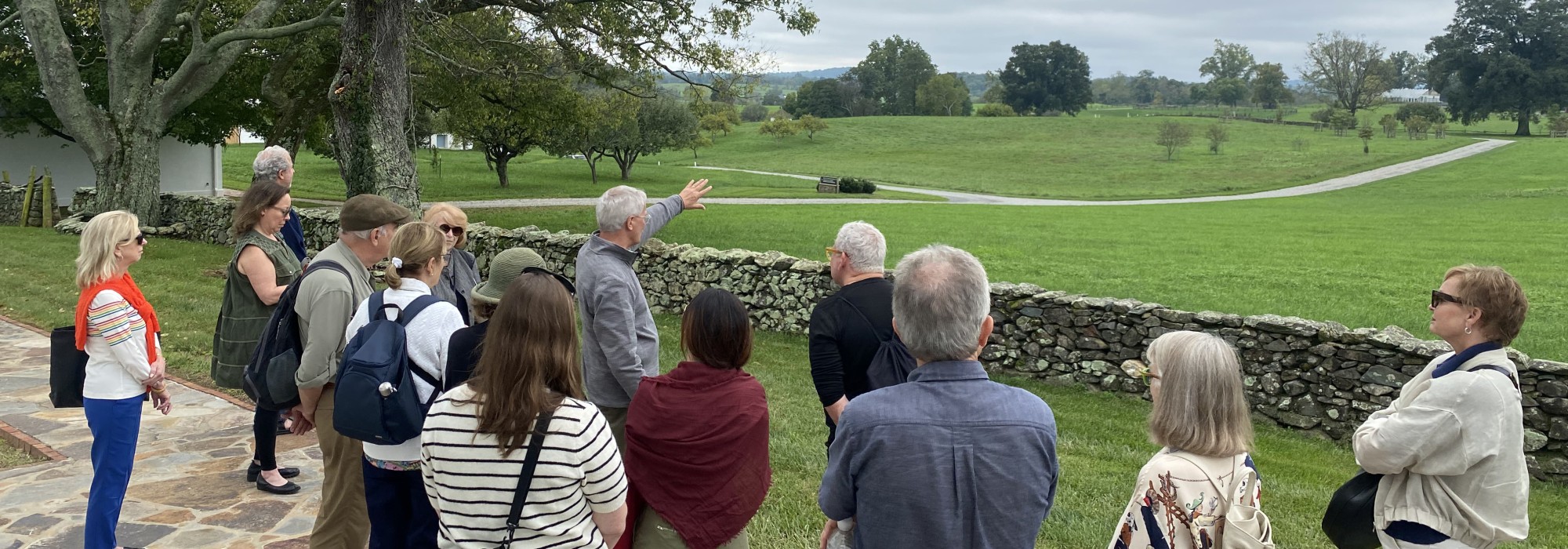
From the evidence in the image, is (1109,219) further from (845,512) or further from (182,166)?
(182,166)

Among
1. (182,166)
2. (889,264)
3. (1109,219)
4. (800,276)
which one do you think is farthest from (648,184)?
(800,276)

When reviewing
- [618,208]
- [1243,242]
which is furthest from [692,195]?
[1243,242]

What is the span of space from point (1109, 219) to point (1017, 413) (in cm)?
2546

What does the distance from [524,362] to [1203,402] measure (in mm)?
1966

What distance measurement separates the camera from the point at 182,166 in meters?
33.3

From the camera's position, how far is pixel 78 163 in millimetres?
31906

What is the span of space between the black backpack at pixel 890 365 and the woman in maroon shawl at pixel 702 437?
624 mm

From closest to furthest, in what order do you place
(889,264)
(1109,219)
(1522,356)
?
(1522,356) < (889,264) < (1109,219)

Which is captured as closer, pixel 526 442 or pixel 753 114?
pixel 526 442

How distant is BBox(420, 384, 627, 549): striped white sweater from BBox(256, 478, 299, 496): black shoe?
11.1ft

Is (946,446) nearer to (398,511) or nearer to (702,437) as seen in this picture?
(702,437)

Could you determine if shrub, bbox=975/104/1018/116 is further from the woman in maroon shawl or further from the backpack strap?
the woman in maroon shawl

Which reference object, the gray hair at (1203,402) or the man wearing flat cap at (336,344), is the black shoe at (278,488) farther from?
the gray hair at (1203,402)

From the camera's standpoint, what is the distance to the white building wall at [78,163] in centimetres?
3075
